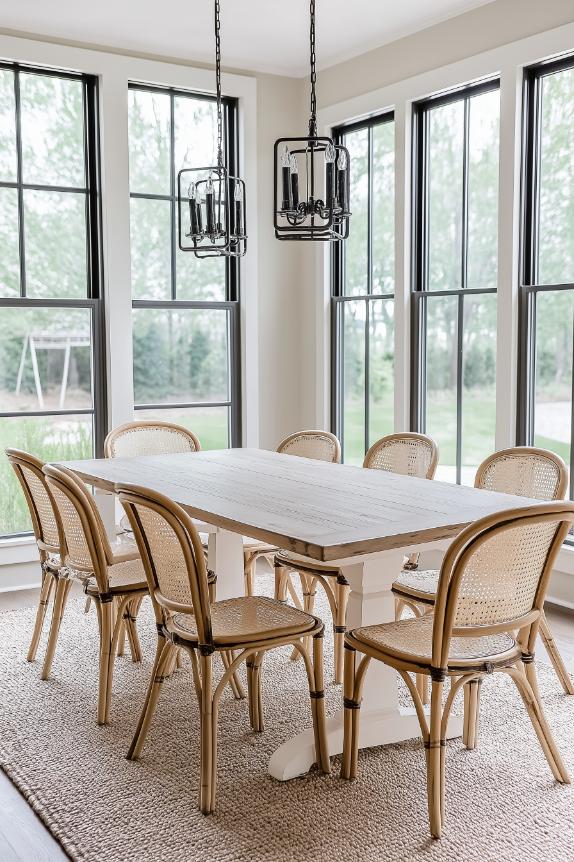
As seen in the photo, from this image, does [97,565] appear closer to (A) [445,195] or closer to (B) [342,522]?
(B) [342,522]

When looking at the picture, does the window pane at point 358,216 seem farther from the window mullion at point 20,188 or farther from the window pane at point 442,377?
the window mullion at point 20,188

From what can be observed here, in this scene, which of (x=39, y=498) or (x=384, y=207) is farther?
(x=384, y=207)

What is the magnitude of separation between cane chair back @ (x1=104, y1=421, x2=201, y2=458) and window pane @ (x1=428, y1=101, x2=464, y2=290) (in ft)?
5.19

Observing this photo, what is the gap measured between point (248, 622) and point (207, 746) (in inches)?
14.8

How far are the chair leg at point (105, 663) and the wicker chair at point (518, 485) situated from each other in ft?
3.32

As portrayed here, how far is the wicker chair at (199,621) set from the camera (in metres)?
2.58

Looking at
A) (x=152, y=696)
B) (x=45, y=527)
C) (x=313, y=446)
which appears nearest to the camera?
(x=152, y=696)

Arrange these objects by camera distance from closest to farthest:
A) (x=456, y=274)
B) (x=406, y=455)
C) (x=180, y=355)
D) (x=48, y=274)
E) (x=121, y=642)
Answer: (x=121, y=642) → (x=406, y=455) → (x=456, y=274) → (x=48, y=274) → (x=180, y=355)

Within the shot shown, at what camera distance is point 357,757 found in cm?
285

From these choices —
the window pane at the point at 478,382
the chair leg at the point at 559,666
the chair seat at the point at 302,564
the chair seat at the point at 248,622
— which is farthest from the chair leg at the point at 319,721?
the window pane at the point at 478,382

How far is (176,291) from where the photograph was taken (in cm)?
550

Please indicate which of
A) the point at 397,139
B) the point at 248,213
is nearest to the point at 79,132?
the point at 248,213

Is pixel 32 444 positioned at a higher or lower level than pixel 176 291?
lower

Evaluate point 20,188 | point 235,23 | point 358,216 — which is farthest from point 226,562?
point 235,23
